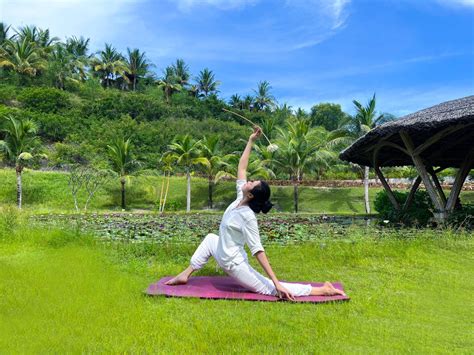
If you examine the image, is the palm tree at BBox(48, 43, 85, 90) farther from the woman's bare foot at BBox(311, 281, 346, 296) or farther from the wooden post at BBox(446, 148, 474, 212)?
the woman's bare foot at BBox(311, 281, 346, 296)

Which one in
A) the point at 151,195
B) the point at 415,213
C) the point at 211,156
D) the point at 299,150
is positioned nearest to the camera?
the point at 415,213

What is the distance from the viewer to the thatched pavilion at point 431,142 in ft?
32.4

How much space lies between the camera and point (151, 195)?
2642 cm

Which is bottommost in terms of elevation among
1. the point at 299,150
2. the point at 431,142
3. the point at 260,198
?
the point at 260,198

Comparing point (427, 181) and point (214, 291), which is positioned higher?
point (427, 181)

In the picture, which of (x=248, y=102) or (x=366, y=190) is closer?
(x=366, y=190)

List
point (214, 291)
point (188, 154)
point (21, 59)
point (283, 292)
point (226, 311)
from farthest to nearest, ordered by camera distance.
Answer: point (21, 59), point (188, 154), point (214, 291), point (283, 292), point (226, 311)

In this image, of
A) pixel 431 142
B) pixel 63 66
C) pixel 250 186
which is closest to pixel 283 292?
A: pixel 250 186

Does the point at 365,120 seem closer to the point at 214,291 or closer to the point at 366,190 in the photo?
the point at 366,190

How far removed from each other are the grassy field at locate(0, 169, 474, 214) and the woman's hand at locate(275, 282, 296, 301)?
21125 millimetres

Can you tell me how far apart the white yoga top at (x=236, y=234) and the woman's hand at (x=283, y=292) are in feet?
1.34

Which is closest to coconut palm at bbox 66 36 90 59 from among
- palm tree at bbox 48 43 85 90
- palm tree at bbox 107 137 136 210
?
palm tree at bbox 48 43 85 90

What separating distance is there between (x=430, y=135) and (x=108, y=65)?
46.2 metres

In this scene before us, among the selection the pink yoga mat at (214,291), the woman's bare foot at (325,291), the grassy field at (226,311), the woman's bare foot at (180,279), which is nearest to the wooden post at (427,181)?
the grassy field at (226,311)
